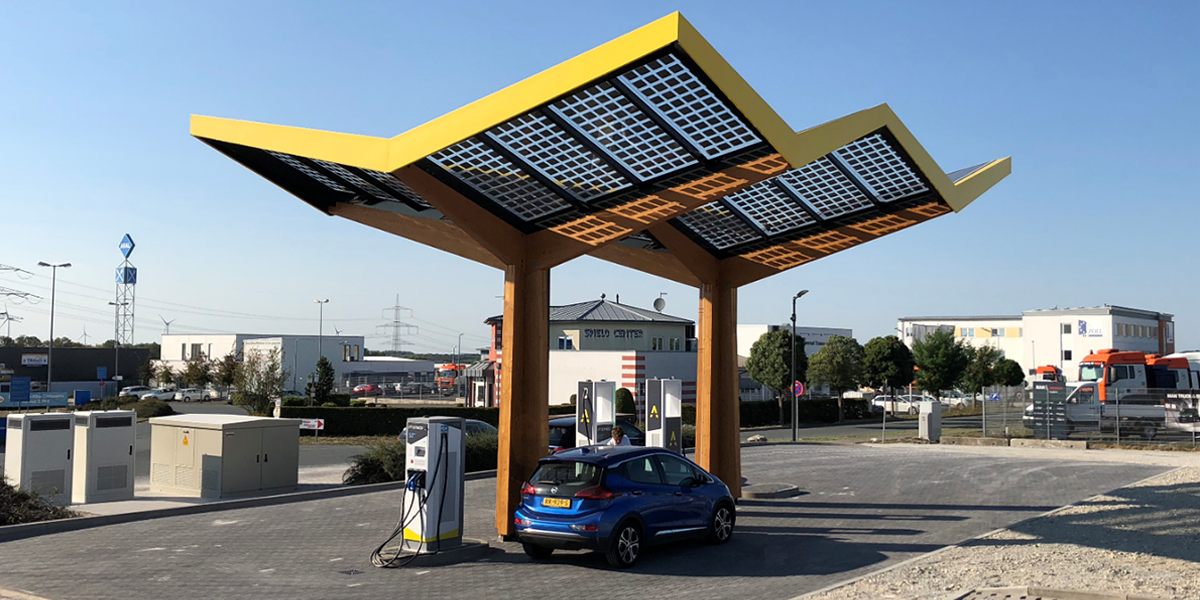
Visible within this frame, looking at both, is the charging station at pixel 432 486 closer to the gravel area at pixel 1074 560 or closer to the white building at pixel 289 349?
the gravel area at pixel 1074 560

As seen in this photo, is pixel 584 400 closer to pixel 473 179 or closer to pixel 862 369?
pixel 473 179

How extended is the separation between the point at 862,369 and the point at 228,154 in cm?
4918

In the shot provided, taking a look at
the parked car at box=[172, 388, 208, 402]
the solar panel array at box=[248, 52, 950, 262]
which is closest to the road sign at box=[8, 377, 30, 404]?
the parked car at box=[172, 388, 208, 402]

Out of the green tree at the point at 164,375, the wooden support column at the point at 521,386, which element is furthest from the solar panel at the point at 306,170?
the green tree at the point at 164,375

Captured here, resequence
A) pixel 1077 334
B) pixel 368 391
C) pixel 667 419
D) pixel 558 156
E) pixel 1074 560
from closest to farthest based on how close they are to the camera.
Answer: pixel 1074 560 → pixel 558 156 → pixel 667 419 → pixel 1077 334 → pixel 368 391

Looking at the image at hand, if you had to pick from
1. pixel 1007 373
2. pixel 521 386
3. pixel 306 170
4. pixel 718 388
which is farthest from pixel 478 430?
pixel 1007 373

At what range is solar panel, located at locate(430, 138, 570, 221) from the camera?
37.3 feet

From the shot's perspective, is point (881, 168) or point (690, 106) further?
point (881, 168)

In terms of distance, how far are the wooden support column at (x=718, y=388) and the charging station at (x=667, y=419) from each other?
115 cm

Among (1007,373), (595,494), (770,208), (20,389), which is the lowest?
(595,494)

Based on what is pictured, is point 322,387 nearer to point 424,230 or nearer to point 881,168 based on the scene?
point 424,230

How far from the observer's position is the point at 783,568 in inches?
441

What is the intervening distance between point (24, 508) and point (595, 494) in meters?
9.17

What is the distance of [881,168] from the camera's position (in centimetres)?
1349
